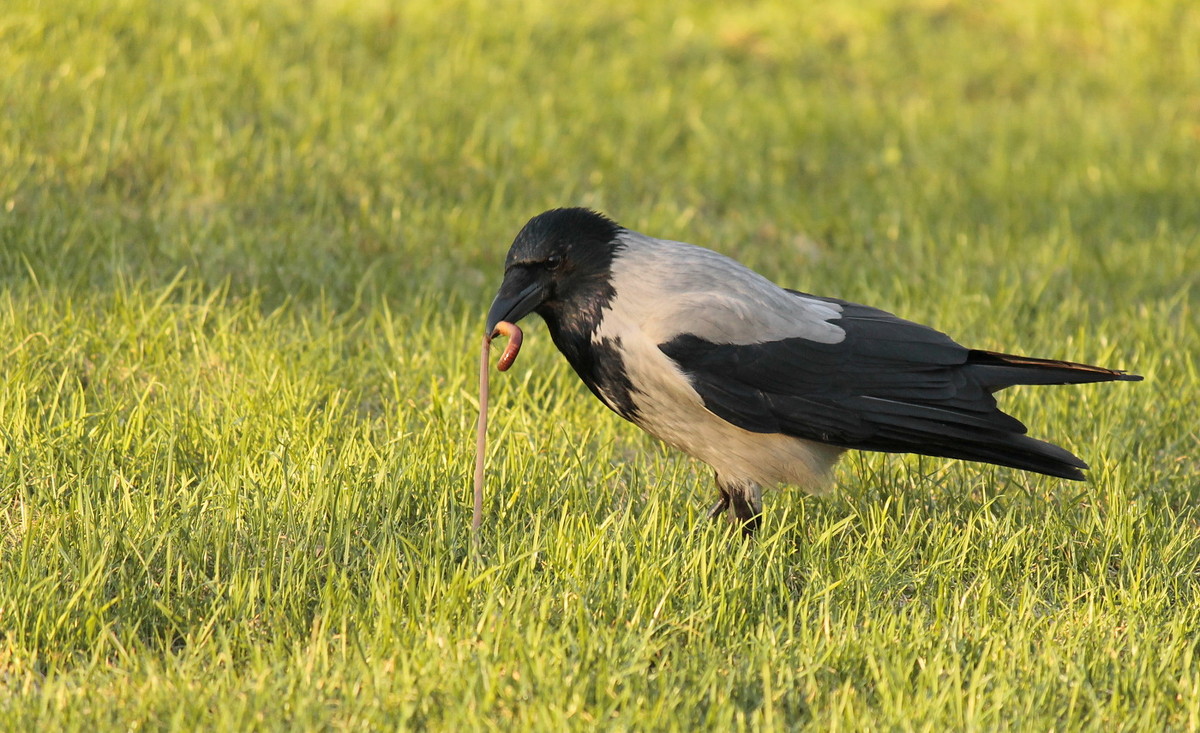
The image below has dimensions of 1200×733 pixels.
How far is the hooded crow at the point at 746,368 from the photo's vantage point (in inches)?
145

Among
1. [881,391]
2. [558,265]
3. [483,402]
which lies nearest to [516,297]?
[558,265]

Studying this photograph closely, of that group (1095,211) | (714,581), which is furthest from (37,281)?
(1095,211)

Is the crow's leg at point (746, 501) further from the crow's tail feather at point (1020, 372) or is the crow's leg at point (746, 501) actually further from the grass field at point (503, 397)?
the crow's tail feather at point (1020, 372)

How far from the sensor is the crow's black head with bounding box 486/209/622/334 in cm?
380

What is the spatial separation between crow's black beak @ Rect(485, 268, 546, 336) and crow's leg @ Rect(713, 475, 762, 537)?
83cm

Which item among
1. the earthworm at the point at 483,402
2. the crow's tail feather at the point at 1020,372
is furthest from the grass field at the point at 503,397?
the crow's tail feather at the point at 1020,372

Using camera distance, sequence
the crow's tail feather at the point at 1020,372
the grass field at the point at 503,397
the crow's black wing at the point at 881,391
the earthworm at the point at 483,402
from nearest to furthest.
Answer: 1. the grass field at the point at 503,397
2. the earthworm at the point at 483,402
3. the crow's black wing at the point at 881,391
4. the crow's tail feather at the point at 1020,372

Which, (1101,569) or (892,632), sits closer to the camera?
(892,632)

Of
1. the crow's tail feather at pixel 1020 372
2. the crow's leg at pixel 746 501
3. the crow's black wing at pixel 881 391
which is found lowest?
the crow's leg at pixel 746 501

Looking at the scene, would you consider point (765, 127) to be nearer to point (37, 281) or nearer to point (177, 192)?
point (177, 192)

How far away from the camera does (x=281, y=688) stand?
2.84 m

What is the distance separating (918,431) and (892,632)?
2.40 feet

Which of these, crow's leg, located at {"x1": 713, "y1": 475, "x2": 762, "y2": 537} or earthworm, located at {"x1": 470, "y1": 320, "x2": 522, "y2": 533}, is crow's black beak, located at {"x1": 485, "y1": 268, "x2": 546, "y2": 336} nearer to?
earthworm, located at {"x1": 470, "y1": 320, "x2": 522, "y2": 533}

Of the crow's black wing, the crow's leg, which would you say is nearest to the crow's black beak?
the crow's black wing
